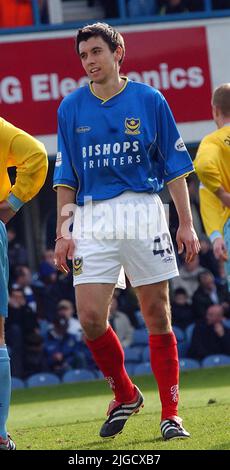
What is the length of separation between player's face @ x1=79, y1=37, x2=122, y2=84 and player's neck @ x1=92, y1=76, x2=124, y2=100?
34mm

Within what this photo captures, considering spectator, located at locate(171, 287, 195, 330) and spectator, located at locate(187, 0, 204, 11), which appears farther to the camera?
spectator, located at locate(187, 0, 204, 11)

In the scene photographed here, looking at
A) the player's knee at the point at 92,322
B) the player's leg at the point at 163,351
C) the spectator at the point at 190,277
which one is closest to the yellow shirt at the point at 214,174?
the player's leg at the point at 163,351

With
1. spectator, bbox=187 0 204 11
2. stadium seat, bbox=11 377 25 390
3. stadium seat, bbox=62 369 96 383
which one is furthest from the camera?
spectator, bbox=187 0 204 11

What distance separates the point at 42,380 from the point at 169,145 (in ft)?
28.4

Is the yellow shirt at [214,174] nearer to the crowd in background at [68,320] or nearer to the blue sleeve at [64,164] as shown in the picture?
the blue sleeve at [64,164]

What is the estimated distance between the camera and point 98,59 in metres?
6.84

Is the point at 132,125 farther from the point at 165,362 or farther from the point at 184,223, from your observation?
the point at 165,362

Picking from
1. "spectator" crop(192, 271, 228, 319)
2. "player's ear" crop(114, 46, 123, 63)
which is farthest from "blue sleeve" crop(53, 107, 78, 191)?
"spectator" crop(192, 271, 228, 319)

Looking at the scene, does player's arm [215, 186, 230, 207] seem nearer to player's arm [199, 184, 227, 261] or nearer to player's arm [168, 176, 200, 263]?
player's arm [199, 184, 227, 261]

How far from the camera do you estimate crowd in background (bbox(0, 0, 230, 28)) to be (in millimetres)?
16172

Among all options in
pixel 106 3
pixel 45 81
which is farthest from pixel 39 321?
pixel 106 3

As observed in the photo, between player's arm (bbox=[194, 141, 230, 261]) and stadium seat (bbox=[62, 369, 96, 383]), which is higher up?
player's arm (bbox=[194, 141, 230, 261])

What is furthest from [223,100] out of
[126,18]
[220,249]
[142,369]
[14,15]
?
[14,15]
